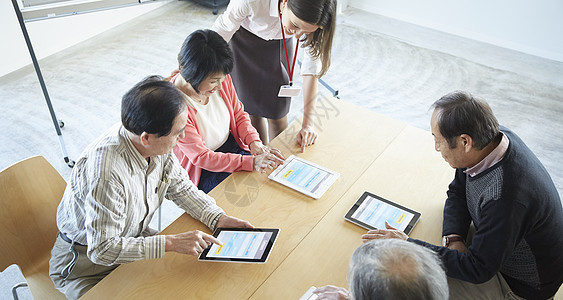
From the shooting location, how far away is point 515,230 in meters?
1.51

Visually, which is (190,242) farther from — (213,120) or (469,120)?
(469,120)

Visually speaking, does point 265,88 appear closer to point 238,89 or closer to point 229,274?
point 238,89

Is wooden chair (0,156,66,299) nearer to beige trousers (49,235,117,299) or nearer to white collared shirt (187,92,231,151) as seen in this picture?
beige trousers (49,235,117,299)

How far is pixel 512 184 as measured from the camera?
5.00 ft

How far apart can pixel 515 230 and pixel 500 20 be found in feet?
13.3

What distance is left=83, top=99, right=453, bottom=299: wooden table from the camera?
5.02ft

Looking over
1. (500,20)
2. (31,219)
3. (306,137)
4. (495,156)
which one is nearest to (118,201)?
(31,219)

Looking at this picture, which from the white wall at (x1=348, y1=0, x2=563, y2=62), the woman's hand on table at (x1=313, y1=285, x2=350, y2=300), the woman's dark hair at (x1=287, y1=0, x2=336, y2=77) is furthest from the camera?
the white wall at (x1=348, y1=0, x2=563, y2=62)

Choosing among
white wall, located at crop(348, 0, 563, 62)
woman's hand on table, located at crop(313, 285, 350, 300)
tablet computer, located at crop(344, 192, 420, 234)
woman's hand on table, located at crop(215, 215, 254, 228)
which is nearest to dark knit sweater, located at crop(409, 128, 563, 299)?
tablet computer, located at crop(344, 192, 420, 234)

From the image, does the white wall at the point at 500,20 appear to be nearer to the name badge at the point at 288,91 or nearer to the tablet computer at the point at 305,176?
the name badge at the point at 288,91

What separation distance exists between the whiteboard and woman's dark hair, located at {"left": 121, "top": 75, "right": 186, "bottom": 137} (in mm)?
1793

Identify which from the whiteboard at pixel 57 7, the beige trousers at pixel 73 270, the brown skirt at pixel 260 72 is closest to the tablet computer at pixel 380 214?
the beige trousers at pixel 73 270

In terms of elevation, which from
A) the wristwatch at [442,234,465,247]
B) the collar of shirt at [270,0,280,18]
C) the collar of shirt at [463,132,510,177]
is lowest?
the wristwatch at [442,234,465,247]

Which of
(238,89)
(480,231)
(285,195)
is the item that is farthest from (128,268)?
(238,89)
